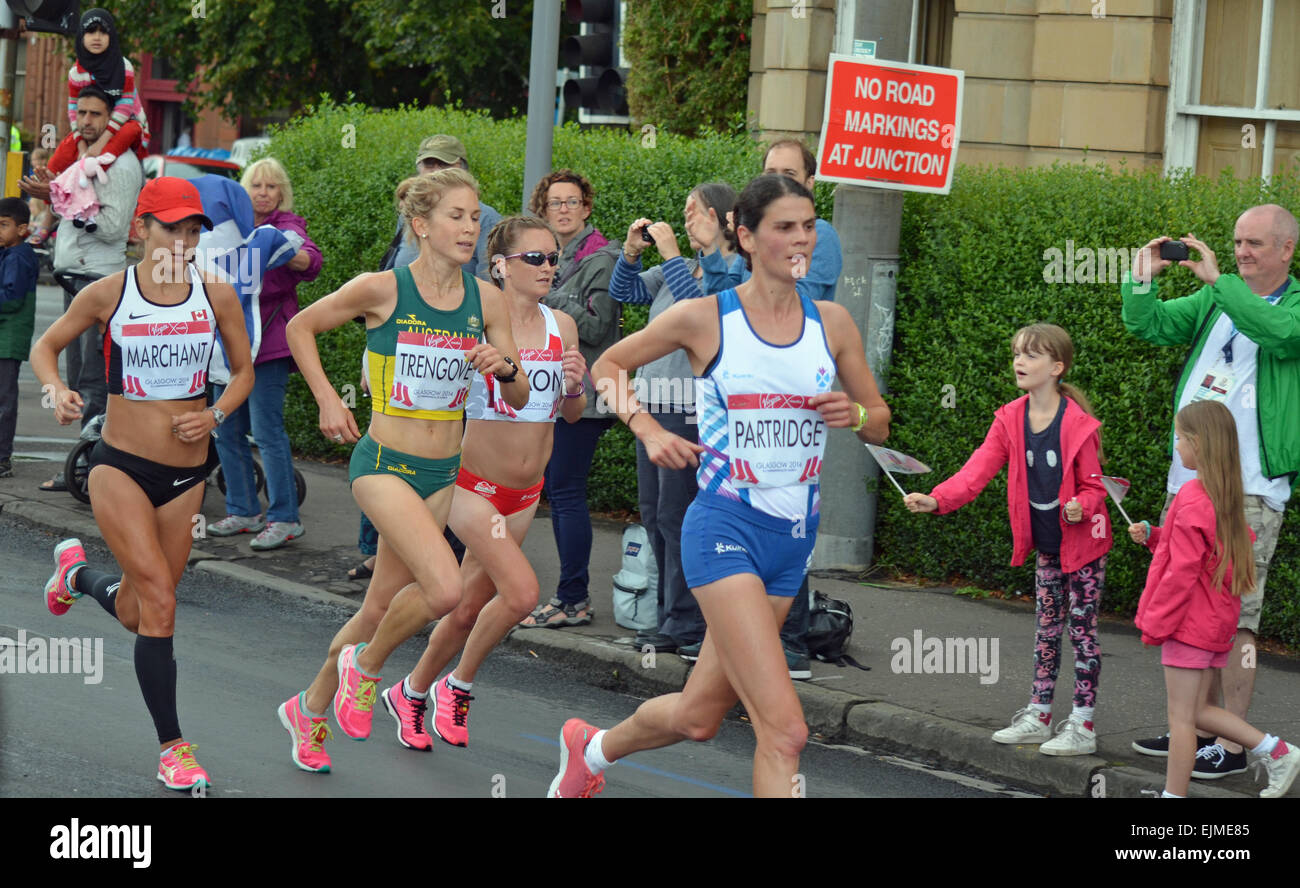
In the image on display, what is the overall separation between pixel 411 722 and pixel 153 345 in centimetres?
172

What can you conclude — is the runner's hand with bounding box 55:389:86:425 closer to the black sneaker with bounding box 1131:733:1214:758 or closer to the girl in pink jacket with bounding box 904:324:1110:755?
Result: the girl in pink jacket with bounding box 904:324:1110:755

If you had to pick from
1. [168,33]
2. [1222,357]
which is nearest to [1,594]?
[1222,357]

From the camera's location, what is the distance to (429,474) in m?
6.16

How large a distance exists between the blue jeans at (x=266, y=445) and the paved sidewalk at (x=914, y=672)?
30cm

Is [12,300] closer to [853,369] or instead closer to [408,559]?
[408,559]

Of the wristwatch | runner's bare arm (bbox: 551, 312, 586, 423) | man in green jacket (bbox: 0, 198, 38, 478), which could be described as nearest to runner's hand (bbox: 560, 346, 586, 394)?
runner's bare arm (bbox: 551, 312, 586, 423)

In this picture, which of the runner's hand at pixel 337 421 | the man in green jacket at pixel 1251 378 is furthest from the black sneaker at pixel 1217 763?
the runner's hand at pixel 337 421

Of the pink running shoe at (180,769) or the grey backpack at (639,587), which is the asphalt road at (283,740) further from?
the grey backpack at (639,587)

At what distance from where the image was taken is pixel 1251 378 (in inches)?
276

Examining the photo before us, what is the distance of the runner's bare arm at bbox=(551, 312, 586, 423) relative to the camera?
6.62 metres

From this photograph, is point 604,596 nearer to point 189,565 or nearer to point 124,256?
point 189,565

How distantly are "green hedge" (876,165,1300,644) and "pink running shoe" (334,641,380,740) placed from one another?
4.52 meters

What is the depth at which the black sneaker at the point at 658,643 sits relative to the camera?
8.19 m
